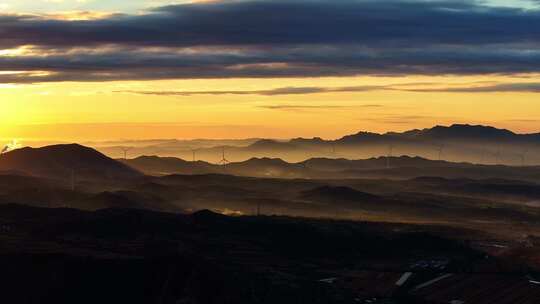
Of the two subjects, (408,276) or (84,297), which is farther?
(408,276)

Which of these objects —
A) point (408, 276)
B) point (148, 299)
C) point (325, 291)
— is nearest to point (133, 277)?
point (148, 299)

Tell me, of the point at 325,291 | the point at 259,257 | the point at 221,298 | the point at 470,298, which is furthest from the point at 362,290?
the point at 259,257

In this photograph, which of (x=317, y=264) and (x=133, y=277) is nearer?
(x=133, y=277)

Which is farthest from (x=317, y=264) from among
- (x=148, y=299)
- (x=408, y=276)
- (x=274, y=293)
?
(x=148, y=299)

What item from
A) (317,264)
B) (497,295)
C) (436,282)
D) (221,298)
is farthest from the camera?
(317,264)

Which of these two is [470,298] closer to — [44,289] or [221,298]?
[221,298]

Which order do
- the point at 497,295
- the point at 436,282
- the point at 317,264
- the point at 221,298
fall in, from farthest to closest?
the point at 317,264
the point at 436,282
the point at 497,295
the point at 221,298

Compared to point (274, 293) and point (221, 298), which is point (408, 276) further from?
point (221, 298)
